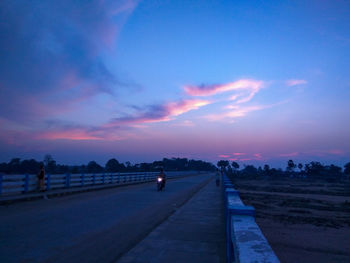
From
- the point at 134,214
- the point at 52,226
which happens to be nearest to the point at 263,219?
the point at 134,214

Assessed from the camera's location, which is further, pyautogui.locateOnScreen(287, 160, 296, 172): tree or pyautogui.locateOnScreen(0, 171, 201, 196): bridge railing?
pyautogui.locateOnScreen(287, 160, 296, 172): tree

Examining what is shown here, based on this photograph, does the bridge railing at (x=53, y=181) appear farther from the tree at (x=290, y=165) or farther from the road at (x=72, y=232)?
the tree at (x=290, y=165)

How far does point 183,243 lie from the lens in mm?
6445

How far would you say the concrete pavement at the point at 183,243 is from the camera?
5.39m

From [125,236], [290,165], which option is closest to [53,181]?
[125,236]

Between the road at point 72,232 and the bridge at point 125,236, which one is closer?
the bridge at point 125,236

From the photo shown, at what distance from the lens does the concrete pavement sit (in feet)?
17.7

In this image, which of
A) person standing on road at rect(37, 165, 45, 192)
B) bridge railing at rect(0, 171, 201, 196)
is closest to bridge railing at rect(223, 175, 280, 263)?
bridge railing at rect(0, 171, 201, 196)

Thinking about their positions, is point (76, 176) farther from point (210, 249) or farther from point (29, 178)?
point (210, 249)

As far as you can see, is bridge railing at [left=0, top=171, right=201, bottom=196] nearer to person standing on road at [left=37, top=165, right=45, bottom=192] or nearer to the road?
person standing on road at [left=37, top=165, right=45, bottom=192]

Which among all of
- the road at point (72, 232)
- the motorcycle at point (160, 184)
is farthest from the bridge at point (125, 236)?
the motorcycle at point (160, 184)

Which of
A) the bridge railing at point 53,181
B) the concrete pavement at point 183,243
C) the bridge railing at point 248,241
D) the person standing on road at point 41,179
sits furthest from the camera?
the person standing on road at point 41,179

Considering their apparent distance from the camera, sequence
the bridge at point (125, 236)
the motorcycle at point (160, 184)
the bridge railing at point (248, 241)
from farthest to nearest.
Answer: the motorcycle at point (160, 184) → the bridge at point (125, 236) → the bridge railing at point (248, 241)

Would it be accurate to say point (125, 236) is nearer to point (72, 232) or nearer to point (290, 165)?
point (72, 232)
